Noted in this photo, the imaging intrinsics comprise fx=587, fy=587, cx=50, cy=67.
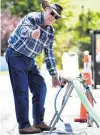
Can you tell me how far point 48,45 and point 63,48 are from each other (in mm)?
45672

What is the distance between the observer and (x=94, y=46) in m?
16.8

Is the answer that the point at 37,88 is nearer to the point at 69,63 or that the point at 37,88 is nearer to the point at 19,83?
the point at 19,83

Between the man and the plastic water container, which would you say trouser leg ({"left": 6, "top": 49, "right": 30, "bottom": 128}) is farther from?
the plastic water container

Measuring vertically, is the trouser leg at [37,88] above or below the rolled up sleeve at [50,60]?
below

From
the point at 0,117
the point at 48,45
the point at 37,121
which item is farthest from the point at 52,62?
the point at 0,117

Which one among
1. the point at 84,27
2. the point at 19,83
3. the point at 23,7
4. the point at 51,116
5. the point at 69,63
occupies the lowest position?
the point at 51,116

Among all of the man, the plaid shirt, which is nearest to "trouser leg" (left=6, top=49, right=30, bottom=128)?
the man

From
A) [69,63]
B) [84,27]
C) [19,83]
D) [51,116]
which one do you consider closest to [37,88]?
[19,83]

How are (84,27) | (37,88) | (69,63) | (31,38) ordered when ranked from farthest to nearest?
(84,27)
(69,63)
(37,88)
(31,38)

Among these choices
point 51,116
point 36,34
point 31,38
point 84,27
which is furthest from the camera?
point 84,27

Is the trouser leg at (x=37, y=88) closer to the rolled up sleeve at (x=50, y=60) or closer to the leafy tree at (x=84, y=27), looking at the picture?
the rolled up sleeve at (x=50, y=60)

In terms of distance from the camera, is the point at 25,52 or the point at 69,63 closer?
the point at 25,52

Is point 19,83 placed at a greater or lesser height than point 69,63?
greater

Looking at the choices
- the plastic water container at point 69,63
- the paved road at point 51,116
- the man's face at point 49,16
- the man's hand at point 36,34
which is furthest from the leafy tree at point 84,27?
the man's hand at point 36,34
